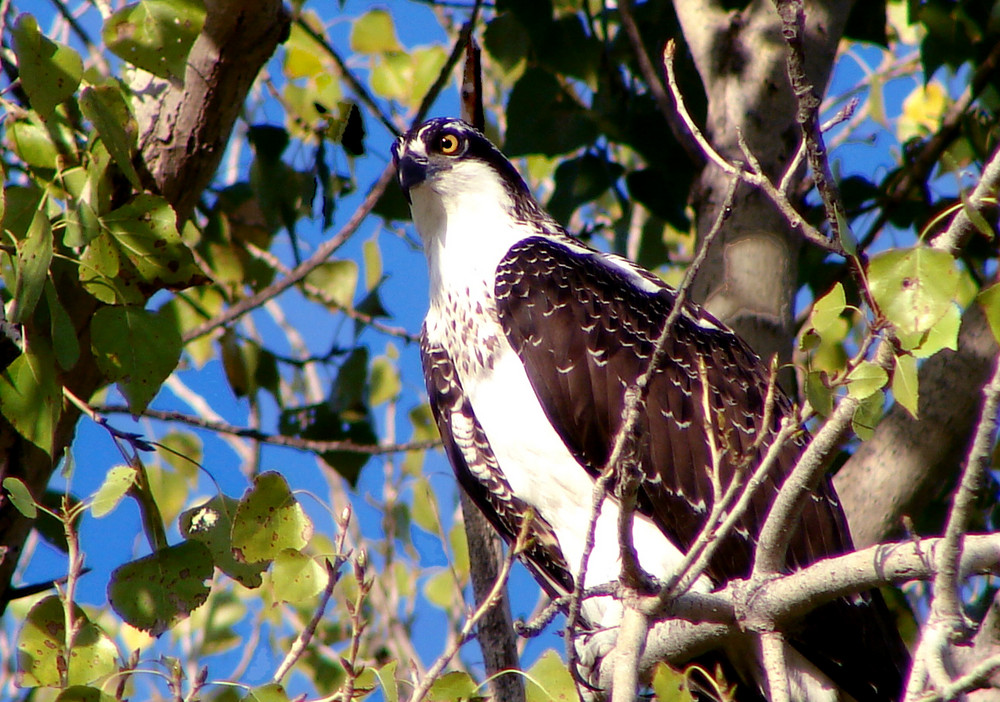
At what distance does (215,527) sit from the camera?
2.41 metres

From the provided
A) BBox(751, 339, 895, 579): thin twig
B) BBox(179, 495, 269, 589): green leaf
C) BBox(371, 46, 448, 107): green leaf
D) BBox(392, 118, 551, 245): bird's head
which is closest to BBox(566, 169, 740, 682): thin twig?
BBox(751, 339, 895, 579): thin twig

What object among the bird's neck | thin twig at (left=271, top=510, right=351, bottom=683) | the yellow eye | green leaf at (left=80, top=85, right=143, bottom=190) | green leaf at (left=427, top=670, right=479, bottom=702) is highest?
the yellow eye

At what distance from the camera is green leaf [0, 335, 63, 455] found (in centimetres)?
239

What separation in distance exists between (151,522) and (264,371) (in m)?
1.74

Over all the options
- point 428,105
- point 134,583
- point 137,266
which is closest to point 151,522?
point 134,583

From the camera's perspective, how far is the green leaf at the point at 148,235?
250 centimetres

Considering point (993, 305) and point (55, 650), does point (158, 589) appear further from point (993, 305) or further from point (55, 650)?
point (993, 305)

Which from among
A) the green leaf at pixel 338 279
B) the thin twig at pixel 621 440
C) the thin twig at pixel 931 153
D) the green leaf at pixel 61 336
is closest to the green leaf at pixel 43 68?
the green leaf at pixel 61 336

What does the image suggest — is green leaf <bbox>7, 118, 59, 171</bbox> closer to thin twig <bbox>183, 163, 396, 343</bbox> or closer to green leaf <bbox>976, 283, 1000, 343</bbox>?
thin twig <bbox>183, 163, 396, 343</bbox>

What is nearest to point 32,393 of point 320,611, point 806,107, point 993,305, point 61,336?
point 61,336

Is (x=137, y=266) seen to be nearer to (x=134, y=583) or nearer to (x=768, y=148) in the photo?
(x=134, y=583)

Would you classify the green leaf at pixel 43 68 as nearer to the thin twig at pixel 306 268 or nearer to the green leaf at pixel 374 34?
the thin twig at pixel 306 268

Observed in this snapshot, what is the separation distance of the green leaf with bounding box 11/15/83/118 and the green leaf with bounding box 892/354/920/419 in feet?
5.64

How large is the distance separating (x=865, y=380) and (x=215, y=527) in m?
1.41
